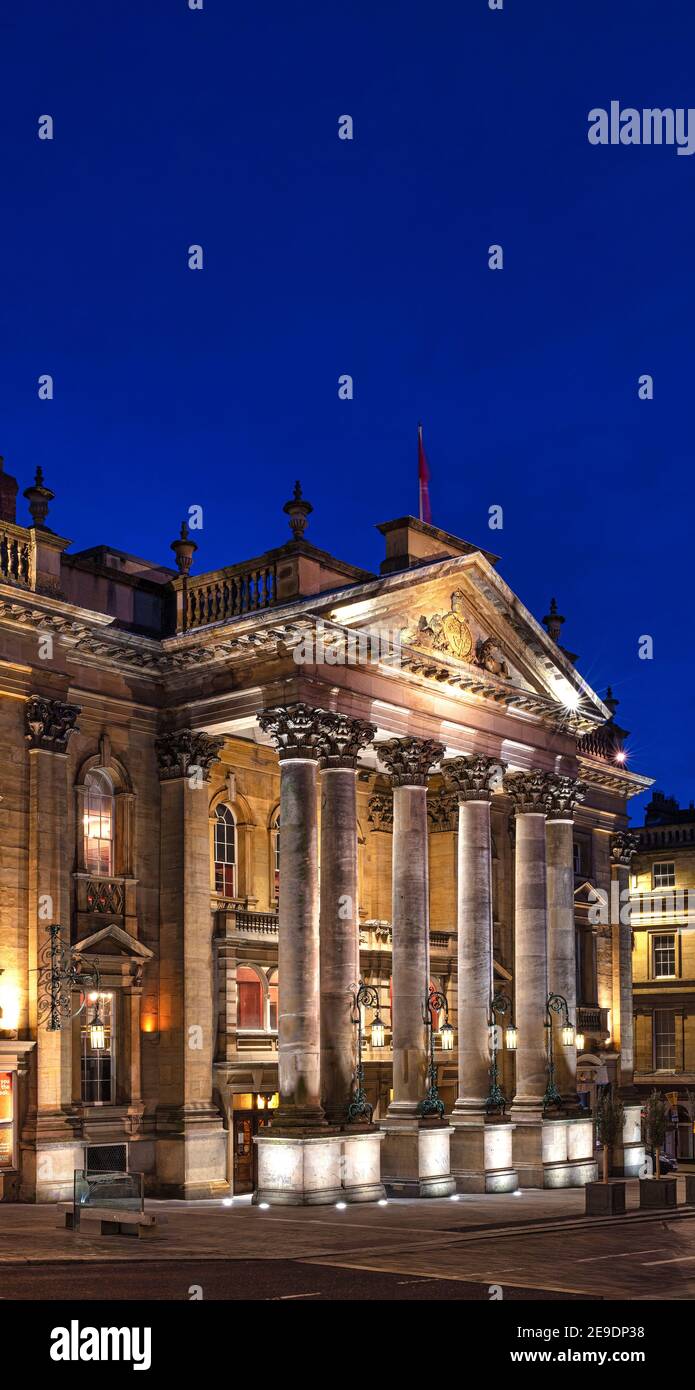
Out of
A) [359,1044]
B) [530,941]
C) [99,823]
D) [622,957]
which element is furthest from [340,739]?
[622,957]

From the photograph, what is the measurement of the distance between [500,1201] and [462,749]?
12.0 metres

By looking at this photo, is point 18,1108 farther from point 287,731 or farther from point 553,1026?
point 553,1026

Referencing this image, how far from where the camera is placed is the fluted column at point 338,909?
39.0 m

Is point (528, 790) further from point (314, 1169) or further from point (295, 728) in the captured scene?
point (314, 1169)

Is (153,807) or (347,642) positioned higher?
(347,642)

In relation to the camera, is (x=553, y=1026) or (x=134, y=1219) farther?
(x=553, y=1026)

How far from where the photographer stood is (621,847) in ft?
200

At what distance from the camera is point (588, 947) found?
195 ft

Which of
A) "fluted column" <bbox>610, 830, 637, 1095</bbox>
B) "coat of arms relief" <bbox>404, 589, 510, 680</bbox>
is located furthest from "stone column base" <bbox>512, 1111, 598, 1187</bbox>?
"coat of arms relief" <bbox>404, 589, 510, 680</bbox>

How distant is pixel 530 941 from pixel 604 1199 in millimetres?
11648

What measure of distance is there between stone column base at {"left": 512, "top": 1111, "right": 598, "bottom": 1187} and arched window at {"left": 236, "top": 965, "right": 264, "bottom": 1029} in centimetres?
814

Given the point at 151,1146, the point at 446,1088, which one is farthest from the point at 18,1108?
the point at 446,1088

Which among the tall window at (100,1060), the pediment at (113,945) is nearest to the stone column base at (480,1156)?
the tall window at (100,1060)
